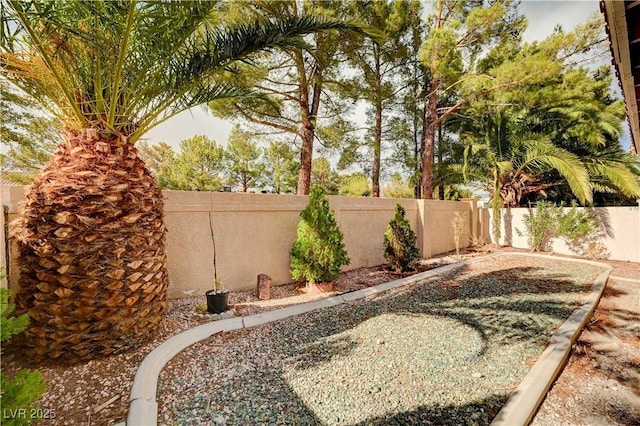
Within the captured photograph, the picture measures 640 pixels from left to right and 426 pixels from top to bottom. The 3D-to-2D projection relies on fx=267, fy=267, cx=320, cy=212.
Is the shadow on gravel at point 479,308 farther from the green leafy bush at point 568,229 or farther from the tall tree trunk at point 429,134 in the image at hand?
the tall tree trunk at point 429,134

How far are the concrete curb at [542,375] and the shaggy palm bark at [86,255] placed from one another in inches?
133

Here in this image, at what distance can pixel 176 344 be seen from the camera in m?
2.92

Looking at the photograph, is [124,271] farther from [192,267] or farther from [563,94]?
[563,94]

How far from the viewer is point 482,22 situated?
27.4 ft

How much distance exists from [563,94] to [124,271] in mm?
12430

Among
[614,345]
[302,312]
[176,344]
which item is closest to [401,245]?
[302,312]

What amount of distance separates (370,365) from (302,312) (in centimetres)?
162

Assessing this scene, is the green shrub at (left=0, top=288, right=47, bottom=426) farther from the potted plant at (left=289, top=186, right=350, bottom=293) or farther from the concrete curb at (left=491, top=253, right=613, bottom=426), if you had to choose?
the potted plant at (left=289, top=186, right=350, bottom=293)

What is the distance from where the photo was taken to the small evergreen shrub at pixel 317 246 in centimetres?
505

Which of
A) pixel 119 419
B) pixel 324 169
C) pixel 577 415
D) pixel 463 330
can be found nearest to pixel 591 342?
pixel 463 330

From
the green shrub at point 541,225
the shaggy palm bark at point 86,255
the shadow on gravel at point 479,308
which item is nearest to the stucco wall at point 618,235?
the green shrub at point 541,225

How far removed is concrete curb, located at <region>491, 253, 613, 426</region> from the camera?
201 cm

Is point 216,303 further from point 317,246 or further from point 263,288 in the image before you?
point 317,246

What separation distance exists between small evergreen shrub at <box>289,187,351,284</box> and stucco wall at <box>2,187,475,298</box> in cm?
49
